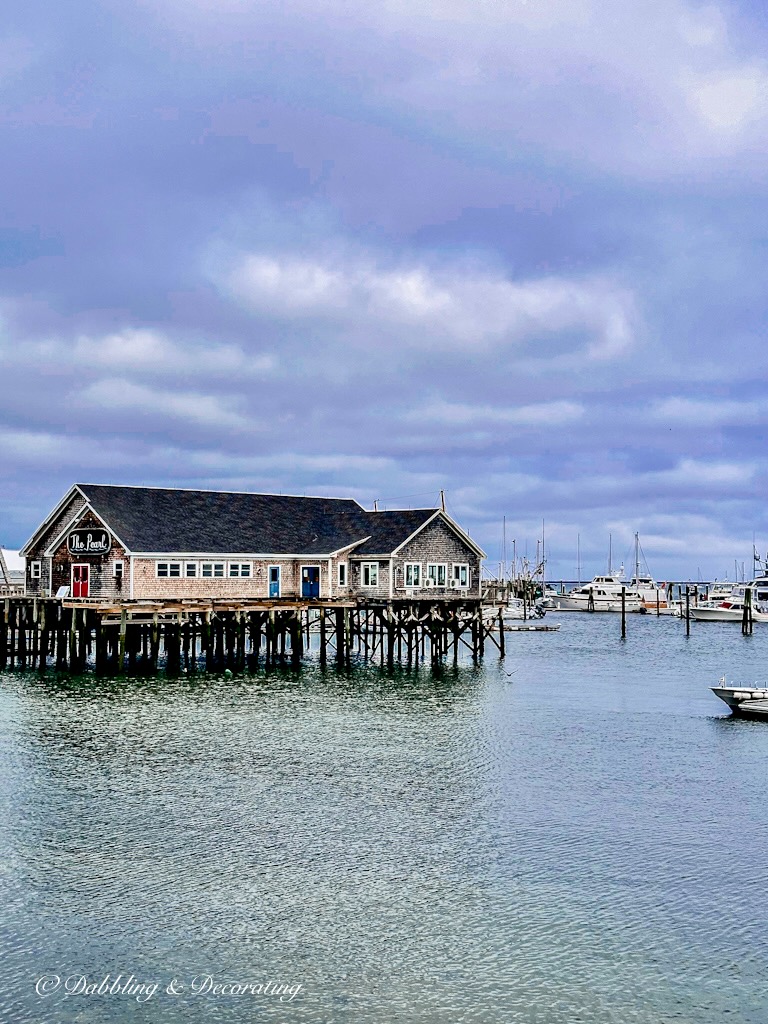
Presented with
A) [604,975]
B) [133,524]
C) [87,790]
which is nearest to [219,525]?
[133,524]

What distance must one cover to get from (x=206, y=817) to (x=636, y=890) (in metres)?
9.91

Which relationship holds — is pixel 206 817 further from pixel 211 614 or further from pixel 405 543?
pixel 405 543

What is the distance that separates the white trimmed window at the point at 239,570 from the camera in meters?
58.6

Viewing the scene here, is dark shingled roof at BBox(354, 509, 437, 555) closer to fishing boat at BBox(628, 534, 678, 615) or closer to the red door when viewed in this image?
the red door

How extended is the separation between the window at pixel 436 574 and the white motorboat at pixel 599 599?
84.5 metres

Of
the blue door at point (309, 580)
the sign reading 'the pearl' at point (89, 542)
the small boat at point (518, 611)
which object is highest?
the sign reading 'the pearl' at point (89, 542)

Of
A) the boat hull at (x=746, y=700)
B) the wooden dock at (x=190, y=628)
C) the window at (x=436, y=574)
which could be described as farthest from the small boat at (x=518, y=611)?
the boat hull at (x=746, y=700)

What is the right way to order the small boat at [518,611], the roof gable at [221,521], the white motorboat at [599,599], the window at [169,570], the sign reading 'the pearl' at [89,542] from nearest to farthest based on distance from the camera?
the window at [169,570]
the sign reading 'the pearl' at [89,542]
the roof gable at [221,521]
the small boat at [518,611]
the white motorboat at [599,599]

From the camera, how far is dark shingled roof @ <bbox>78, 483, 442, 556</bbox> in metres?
56.9

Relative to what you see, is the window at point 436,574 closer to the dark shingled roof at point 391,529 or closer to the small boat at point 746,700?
the dark shingled roof at point 391,529

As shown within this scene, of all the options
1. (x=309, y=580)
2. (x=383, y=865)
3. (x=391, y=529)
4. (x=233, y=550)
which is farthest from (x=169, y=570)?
(x=383, y=865)

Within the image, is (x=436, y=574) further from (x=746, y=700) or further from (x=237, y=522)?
(x=746, y=700)

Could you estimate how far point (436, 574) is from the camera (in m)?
62.2

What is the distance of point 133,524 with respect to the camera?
2232 inches
